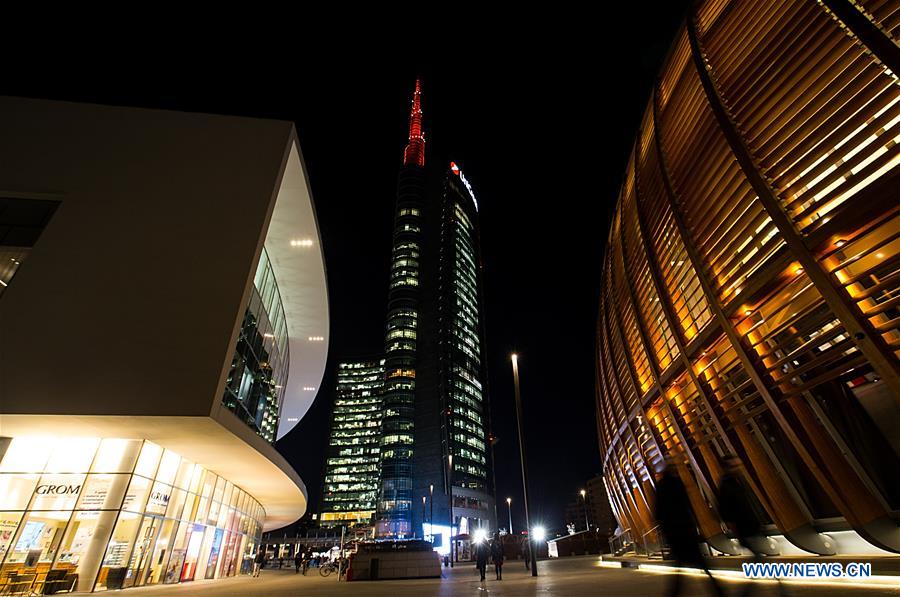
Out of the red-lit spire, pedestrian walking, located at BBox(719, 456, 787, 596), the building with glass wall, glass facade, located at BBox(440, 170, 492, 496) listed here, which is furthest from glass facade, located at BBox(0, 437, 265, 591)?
the red-lit spire

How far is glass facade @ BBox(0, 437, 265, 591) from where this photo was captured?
468 inches

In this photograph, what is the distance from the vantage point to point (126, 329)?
12180 millimetres

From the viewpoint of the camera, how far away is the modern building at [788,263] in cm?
666

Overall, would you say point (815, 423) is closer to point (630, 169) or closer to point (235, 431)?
point (630, 169)

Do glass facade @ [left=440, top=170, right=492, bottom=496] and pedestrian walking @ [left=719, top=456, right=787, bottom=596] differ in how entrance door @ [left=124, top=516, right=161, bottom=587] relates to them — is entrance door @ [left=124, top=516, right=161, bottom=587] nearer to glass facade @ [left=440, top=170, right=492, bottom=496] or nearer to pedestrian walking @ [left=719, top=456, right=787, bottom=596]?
pedestrian walking @ [left=719, top=456, right=787, bottom=596]

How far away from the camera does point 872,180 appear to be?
661 cm

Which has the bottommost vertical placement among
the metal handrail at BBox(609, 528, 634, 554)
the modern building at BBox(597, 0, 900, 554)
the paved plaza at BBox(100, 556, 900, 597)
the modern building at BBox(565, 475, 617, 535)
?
the paved plaza at BBox(100, 556, 900, 597)

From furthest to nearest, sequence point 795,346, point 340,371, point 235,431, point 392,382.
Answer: point 340,371
point 392,382
point 235,431
point 795,346

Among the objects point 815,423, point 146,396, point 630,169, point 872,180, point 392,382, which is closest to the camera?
point 872,180

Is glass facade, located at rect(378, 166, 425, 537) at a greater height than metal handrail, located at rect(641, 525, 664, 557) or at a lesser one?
greater

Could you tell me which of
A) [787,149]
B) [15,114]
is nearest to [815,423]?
[787,149]

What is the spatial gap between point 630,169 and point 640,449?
10.5m

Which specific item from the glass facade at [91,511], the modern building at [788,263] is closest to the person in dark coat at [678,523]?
the modern building at [788,263]

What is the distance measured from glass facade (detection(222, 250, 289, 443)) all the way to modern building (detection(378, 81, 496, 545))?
73.5 meters
